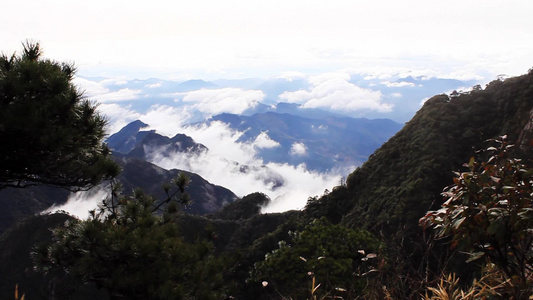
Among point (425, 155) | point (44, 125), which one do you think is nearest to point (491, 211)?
point (44, 125)

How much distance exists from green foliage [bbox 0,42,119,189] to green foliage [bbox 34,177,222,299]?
42.4 inches

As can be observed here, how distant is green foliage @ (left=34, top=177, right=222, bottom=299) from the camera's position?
A: 6.44 m

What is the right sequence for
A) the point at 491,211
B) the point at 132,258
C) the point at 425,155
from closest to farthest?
the point at 491,211 → the point at 132,258 → the point at 425,155

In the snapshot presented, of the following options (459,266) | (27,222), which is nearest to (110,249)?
(459,266)

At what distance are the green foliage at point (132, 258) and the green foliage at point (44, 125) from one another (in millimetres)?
1076

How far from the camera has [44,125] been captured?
5.31 meters

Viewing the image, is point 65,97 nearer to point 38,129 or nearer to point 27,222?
point 38,129

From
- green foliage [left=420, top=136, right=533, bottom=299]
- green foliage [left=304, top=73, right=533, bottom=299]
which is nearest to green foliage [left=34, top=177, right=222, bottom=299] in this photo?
green foliage [left=420, top=136, right=533, bottom=299]

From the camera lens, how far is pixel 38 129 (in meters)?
5.27

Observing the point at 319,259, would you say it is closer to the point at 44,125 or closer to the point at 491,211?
the point at 491,211

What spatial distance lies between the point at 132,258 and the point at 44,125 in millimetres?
2847

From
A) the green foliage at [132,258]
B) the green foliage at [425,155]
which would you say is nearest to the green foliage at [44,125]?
the green foliage at [132,258]

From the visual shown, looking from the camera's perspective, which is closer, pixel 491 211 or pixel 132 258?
pixel 491 211

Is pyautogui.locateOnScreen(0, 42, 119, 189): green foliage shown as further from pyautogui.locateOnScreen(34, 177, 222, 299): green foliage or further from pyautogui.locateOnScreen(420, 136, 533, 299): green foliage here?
pyautogui.locateOnScreen(420, 136, 533, 299): green foliage
